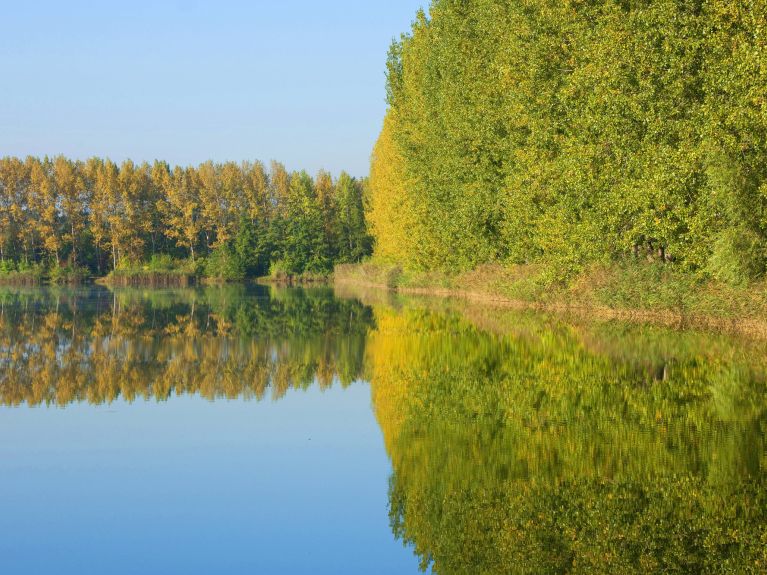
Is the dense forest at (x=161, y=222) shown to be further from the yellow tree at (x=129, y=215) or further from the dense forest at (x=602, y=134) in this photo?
the dense forest at (x=602, y=134)

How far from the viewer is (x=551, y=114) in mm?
32844

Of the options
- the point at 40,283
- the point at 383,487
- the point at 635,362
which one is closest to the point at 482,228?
the point at 635,362

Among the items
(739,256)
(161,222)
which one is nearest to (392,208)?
(739,256)

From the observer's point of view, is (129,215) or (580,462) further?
(129,215)

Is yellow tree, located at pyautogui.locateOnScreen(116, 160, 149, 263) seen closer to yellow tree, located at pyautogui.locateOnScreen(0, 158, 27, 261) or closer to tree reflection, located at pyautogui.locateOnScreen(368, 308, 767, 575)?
yellow tree, located at pyautogui.locateOnScreen(0, 158, 27, 261)

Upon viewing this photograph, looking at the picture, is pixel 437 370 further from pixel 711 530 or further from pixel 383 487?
pixel 711 530

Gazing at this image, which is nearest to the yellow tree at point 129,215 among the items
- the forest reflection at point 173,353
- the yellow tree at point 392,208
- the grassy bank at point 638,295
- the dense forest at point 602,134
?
the yellow tree at point 392,208

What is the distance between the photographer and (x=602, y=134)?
93.0ft

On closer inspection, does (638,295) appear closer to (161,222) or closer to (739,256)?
(739,256)

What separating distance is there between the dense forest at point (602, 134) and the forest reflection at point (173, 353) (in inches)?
294

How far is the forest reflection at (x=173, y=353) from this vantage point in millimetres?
18016

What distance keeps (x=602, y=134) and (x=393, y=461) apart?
19.5 m

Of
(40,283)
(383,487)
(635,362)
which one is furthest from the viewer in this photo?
(40,283)

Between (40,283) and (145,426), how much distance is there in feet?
272
